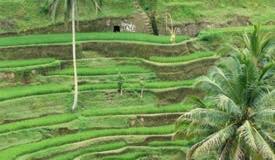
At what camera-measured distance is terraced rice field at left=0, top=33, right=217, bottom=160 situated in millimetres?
28219

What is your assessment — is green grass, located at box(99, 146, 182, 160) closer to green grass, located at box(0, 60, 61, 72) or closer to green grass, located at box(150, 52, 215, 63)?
green grass, located at box(0, 60, 61, 72)

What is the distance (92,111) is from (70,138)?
2468mm

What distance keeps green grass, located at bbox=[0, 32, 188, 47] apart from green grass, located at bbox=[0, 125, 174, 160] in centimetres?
682

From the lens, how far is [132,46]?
116 feet

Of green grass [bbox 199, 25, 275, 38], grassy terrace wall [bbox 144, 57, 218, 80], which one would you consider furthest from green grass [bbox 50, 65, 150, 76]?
green grass [bbox 199, 25, 275, 38]

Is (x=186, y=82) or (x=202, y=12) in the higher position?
(x=202, y=12)

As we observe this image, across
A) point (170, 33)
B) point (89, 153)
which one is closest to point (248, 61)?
point (89, 153)

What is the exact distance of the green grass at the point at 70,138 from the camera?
2725cm

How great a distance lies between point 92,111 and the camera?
3075 cm

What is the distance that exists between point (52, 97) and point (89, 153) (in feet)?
14.3

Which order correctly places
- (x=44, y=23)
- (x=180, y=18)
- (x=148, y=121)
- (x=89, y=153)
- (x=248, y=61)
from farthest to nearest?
(x=180, y=18)
(x=44, y=23)
(x=148, y=121)
(x=89, y=153)
(x=248, y=61)

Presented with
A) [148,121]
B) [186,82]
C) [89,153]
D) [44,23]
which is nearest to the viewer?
[89,153]

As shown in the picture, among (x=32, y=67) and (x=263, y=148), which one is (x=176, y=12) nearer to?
(x=32, y=67)

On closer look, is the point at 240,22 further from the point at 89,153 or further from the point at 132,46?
the point at 89,153
